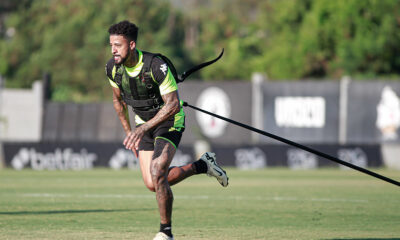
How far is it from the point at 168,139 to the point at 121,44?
4.09 ft

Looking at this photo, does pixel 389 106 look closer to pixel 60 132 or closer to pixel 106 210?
pixel 60 132

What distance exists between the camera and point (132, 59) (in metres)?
9.49

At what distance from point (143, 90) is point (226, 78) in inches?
2031

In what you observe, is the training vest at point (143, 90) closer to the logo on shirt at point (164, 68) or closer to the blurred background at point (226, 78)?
the logo on shirt at point (164, 68)

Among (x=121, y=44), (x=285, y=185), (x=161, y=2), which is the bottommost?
(x=285, y=185)

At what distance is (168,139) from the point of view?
31.6 feet

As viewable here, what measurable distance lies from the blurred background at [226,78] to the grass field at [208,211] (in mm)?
9114

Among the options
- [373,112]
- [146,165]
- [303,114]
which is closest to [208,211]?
[146,165]

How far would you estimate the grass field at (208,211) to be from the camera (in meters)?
10.4

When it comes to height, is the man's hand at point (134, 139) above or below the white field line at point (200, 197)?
above

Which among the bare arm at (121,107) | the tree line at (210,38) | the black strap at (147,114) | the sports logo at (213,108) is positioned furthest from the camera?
the tree line at (210,38)

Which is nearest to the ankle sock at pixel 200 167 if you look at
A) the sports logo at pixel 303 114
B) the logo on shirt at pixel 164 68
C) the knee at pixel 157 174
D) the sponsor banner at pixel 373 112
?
the knee at pixel 157 174

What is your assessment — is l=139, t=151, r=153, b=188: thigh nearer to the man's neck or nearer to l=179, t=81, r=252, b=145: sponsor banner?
the man's neck

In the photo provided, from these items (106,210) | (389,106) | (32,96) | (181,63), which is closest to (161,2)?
(181,63)
